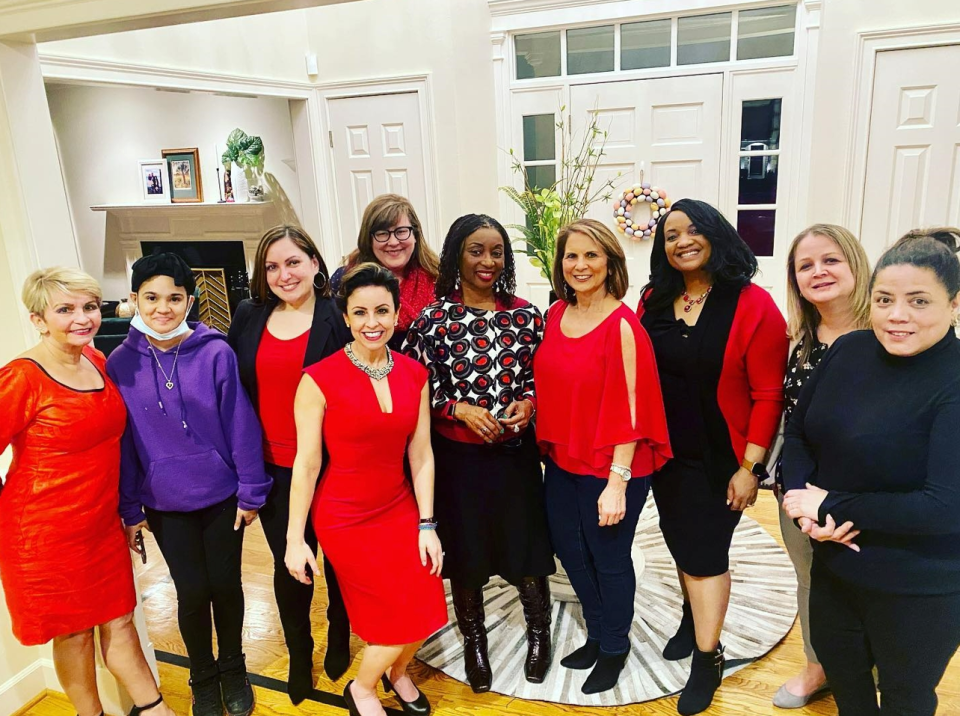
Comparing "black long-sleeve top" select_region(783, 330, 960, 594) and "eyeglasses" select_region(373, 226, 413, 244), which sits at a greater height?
"eyeglasses" select_region(373, 226, 413, 244)

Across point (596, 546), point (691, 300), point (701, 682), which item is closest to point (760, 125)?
point (691, 300)

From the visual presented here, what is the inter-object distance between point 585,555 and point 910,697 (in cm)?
87

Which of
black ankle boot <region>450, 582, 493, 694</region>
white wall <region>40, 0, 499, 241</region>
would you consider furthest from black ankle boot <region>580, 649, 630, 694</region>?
white wall <region>40, 0, 499, 241</region>

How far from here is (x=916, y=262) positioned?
4.66 ft

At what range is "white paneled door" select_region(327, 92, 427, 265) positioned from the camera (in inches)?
201

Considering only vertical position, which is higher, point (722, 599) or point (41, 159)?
point (41, 159)

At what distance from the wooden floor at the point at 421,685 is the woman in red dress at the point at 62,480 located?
1.78ft

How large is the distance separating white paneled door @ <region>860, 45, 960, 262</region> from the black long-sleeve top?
132 inches

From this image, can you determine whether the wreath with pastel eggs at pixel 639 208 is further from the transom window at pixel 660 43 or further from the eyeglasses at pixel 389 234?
the eyeglasses at pixel 389 234

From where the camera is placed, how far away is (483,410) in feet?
6.53

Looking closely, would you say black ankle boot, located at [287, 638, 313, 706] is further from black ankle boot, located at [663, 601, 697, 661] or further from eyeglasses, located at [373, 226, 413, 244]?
eyeglasses, located at [373, 226, 413, 244]

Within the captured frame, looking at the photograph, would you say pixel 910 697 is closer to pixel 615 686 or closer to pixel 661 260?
pixel 615 686

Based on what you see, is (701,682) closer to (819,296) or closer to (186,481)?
(819,296)

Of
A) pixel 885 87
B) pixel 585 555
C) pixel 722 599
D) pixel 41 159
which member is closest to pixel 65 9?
pixel 41 159
